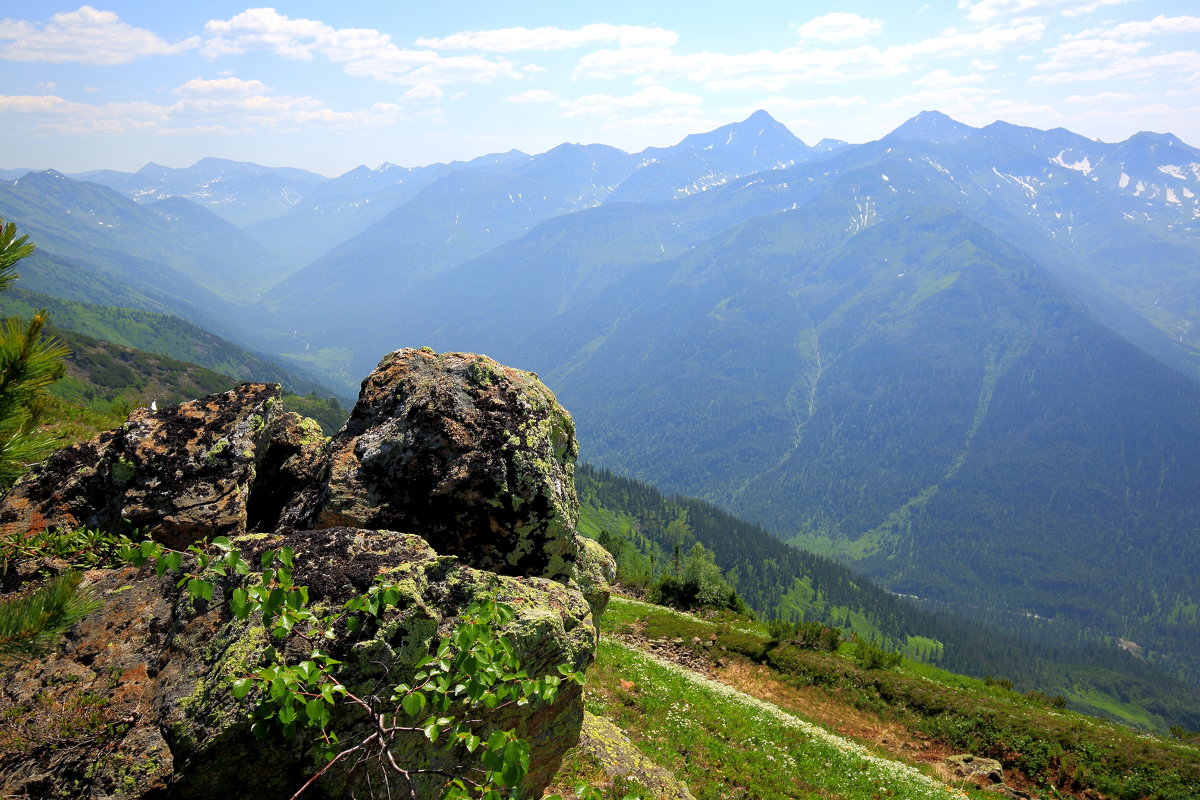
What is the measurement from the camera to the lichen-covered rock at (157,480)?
12758 mm

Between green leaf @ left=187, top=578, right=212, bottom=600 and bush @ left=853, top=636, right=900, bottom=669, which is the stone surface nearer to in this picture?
bush @ left=853, top=636, right=900, bottom=669

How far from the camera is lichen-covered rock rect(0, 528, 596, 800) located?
7.11 m

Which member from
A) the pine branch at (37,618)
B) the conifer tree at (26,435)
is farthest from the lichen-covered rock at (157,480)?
the pine branch at (37,618)

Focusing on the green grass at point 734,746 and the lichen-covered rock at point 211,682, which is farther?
the green grass at point 734,746

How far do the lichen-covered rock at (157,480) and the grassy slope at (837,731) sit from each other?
40.8 ft

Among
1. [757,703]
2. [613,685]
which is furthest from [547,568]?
[757,703]

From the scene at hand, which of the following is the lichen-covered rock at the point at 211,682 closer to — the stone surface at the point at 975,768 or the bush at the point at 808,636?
the stone surface at the point at 975,768

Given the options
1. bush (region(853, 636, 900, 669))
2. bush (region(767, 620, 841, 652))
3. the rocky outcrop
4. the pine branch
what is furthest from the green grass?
the pine branch

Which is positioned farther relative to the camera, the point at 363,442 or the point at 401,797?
the point at 363,442

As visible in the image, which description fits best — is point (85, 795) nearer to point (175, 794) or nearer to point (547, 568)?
point (175, 794)

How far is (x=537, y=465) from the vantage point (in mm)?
13133

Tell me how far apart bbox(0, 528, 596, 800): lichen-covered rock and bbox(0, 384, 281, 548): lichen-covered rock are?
360cm

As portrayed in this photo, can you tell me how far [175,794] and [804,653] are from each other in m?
34.9

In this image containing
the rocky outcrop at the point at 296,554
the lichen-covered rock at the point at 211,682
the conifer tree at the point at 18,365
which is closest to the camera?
the conifer tree at the point at 18,365
